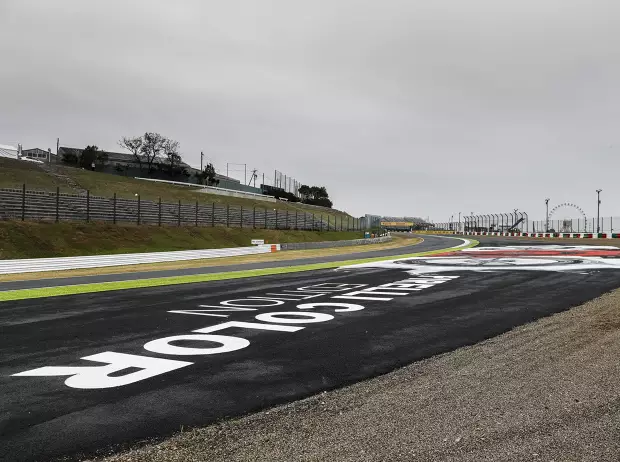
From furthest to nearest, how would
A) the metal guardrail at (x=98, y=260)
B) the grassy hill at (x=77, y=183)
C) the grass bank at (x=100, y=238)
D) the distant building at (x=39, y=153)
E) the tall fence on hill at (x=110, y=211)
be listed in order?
the distant building at (x=39, y=153) → the grassy hill at (x=77, y=183) → the tall fence on hill at (x=110, y=211) → the grass bank at (x=100, y=238) → the metal guardrail at (x=98, y=260)

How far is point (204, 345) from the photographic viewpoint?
626 centimetres

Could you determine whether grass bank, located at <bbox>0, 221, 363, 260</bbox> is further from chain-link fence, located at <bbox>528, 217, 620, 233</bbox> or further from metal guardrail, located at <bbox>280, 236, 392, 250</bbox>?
chain-link fence, located at <bbox>528, 217, 620, 233</bbox>

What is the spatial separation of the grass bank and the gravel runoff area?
26.7 meters

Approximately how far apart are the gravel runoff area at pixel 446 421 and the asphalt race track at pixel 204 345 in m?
0.37

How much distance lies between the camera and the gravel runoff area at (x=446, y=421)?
10.2 feet

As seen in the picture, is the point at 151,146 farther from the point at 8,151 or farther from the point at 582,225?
the point at 582,225

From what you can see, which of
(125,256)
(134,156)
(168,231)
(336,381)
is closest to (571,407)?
(336,381)

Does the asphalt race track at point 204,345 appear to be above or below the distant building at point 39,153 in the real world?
below

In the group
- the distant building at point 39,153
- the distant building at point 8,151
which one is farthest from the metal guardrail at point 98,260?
the distant building at point 39,153

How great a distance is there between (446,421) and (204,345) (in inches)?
144

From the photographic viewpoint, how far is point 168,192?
71.3 metres

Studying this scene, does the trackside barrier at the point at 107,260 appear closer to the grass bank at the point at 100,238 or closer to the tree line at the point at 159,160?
→ the grass bank at the point at 100,238

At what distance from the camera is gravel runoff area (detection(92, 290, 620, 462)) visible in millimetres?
3107

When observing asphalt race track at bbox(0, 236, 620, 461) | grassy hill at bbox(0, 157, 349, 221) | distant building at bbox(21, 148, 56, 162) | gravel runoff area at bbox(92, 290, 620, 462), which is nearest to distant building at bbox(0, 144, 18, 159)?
distant building at bbox(21, 148, 56, 162)
